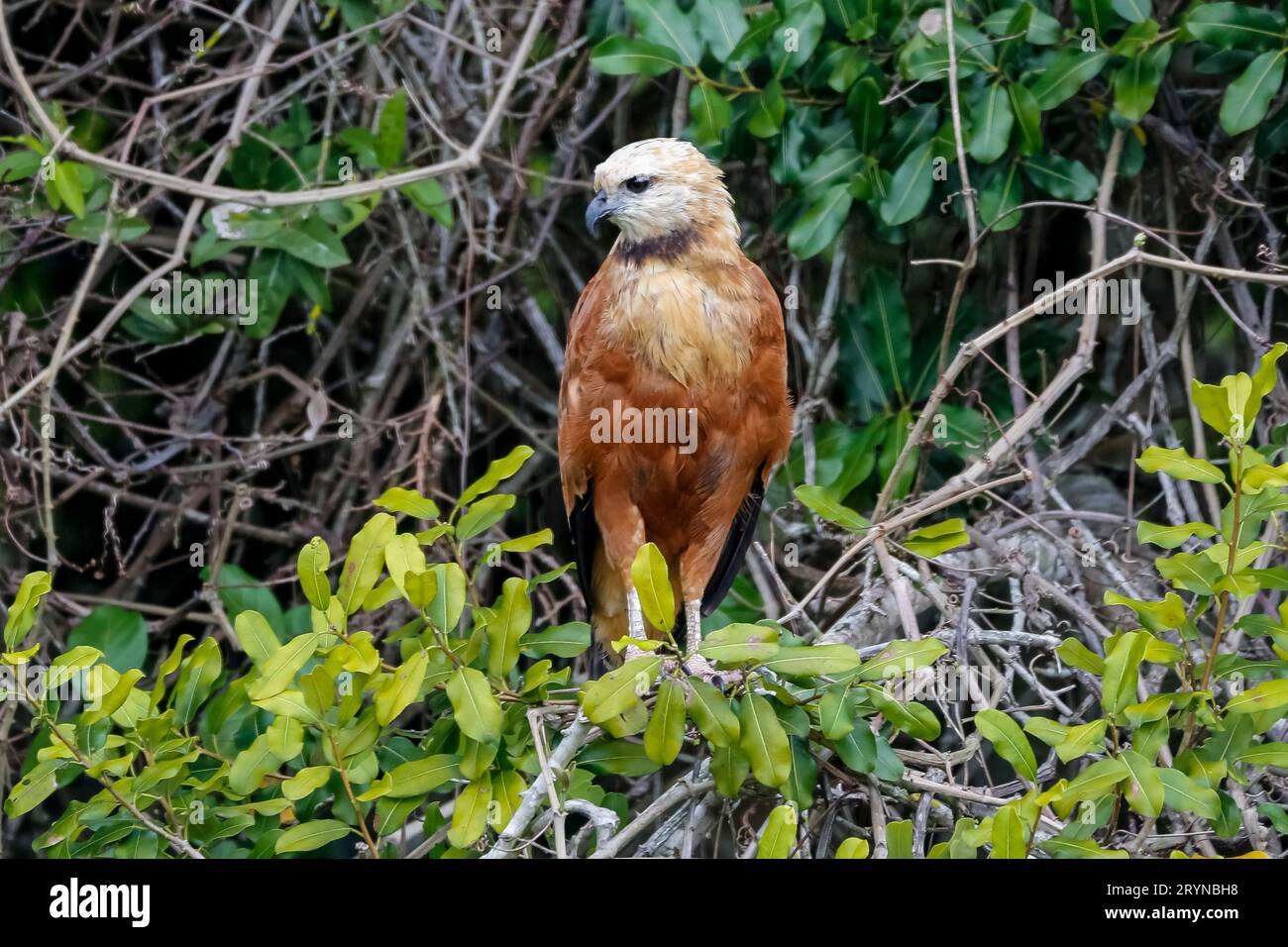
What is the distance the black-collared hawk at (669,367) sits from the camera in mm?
2930

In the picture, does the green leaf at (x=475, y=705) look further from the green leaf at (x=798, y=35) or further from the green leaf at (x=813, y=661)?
the green leaf at (x=798, y=35)

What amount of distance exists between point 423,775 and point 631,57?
1.96m

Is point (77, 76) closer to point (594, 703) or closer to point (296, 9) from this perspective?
point (296, 9)

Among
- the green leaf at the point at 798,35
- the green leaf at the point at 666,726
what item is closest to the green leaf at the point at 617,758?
the green leaf at the point at 666,726

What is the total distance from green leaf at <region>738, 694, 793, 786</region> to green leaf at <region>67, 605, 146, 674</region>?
194 cm

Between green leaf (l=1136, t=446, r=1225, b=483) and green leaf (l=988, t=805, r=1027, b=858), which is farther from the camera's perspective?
green leaf (l=1136, t=446, r=1225, b=483)

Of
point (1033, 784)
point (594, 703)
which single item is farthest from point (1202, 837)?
point (594, 703)

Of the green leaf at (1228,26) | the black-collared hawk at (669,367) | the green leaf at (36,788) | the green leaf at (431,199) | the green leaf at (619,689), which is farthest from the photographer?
the green leaf at (431,199)

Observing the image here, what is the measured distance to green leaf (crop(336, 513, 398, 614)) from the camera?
2.24 metres

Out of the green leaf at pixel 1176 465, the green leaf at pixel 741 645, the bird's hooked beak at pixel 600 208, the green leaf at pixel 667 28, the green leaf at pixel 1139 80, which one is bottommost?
the green leaf at pixel 741 645

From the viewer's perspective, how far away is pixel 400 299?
13.0 ft

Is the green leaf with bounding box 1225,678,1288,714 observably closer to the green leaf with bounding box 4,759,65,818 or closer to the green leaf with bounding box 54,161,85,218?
the green leaf with bounding box 4,759,65,818

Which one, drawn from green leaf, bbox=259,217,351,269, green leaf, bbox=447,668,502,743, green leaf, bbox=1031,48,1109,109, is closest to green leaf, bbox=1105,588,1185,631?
green leaf, bbox=447,668,502,743

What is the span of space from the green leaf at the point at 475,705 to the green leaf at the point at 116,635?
159 cm
